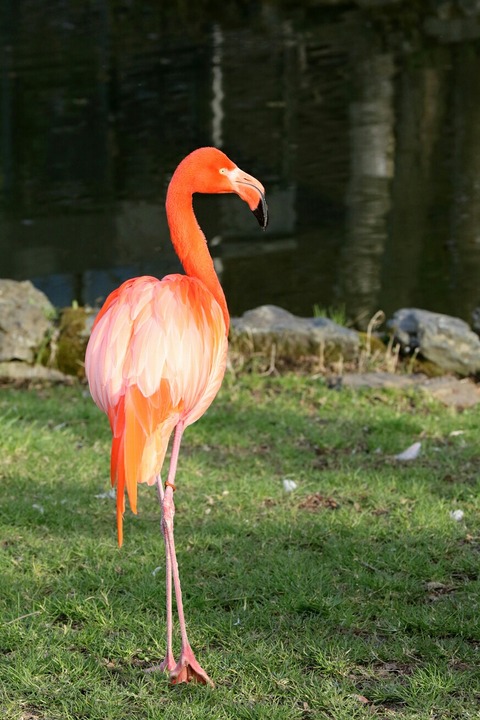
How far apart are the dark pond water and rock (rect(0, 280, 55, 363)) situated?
172 centimetres

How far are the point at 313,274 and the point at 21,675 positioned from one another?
6.19m

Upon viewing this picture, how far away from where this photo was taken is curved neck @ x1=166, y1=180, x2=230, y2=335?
3.72 metres

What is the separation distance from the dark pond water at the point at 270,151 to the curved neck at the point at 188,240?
4.60m

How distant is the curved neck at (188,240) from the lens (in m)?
3.72

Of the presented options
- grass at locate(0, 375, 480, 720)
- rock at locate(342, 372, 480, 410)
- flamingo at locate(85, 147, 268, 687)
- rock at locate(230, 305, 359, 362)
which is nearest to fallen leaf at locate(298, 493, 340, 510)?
grass at locate(0, 375, 480, 720)

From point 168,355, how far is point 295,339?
3.80 metres

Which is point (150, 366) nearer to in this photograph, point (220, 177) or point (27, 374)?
point (220, 177)

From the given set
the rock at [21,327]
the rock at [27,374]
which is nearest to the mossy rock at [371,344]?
the rock at [27,374]

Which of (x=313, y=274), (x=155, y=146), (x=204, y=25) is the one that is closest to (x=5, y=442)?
(x=313, y=274)

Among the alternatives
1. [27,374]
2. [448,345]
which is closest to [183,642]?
[27,374]

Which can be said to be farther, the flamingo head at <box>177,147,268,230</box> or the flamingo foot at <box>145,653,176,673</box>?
the flamingo head at <box>177,147,268,230</box>

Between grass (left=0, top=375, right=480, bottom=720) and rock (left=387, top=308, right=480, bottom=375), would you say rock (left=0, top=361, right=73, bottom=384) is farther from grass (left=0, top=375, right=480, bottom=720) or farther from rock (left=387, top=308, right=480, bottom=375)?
rock (left=387, top=308, right=480, bottom=375)

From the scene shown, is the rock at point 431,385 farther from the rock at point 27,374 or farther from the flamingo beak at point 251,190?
the flamingo beak at point 251,190

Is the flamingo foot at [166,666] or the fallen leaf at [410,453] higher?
the flamingo foot at [166,666]
